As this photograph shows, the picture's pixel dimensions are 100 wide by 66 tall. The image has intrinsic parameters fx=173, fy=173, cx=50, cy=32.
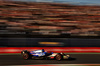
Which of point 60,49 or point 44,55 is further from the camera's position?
point 60,49

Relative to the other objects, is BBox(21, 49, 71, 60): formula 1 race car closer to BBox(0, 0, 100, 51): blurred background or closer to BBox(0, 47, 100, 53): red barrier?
BBox(0, 47, 100, 53): red barrier

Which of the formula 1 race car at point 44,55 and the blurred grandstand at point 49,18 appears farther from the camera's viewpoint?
the blurred grandstand at point 49,18

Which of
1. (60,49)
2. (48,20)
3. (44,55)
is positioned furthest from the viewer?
(48,20)

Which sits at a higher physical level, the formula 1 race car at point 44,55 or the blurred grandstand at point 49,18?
the blurred grandstand at point 49,18

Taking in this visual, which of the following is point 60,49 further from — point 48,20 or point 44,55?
point 48,20

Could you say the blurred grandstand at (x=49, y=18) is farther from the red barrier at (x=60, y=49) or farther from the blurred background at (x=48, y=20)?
the red barrier at (x=60, y=49)

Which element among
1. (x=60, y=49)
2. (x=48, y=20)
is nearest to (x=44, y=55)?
(x=60, y=49)

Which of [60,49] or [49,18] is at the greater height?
[49,18]

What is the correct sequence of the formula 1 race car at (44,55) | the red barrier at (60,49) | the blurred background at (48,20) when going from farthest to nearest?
the blurred background at (48,20) → the red barrier at (60,49) → the formula 1 race car at (44,55)

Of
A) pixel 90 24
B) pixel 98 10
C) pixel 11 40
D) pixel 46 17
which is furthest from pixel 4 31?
pixel 98 10

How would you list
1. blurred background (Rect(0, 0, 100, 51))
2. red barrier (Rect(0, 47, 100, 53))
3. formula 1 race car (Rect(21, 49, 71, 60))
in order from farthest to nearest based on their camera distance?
blurred background (Rect(0, 0, 100, 51)) → red barrier (Rect(0, 47, 100, 53)) → formula 1 race car (Rect(21, 49, 71, 60))

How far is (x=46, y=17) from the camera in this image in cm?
2756

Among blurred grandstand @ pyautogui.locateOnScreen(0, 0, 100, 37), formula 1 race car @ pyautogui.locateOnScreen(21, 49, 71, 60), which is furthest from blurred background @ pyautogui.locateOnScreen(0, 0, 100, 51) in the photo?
formula 1 race car @ pyautogui.locateOnScreen(21, 49, 71, 60)

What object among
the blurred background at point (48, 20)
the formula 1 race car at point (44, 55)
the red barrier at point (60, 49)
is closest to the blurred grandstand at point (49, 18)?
the blurred background at point (48, 20)
